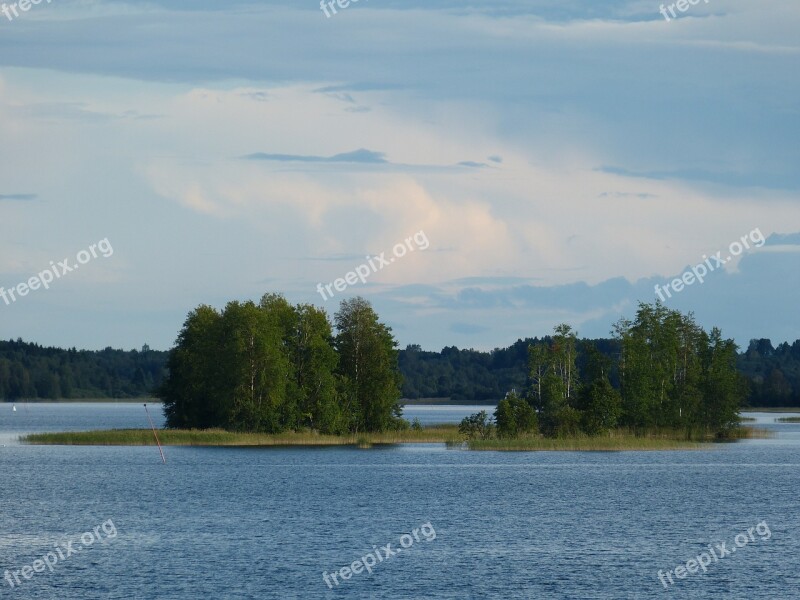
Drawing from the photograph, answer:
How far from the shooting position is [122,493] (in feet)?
239

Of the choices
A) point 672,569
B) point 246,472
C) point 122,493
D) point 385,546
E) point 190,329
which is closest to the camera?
point 672,569

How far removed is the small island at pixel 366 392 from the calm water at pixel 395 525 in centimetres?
923

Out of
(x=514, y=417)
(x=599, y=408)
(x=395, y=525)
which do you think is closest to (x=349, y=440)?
(x=514, y=417)

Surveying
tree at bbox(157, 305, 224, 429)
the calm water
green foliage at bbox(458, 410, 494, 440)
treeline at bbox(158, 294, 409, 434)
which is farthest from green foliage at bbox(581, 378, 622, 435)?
tree at bbox(157, 305, 224, 429)

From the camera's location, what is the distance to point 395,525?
193 ft

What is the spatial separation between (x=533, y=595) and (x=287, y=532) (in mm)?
18117

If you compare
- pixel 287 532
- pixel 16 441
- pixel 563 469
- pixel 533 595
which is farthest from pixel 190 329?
pixel 533 595

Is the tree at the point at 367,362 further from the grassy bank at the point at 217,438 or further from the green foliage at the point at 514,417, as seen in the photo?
the green foliage at the point at 514,417

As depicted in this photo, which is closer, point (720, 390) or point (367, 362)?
→ point (367, 362)

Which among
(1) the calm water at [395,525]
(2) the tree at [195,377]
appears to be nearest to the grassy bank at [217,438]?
(2) the tree at [195,377]

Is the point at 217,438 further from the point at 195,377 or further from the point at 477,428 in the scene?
the point at 477,428

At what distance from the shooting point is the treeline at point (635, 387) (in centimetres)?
11062

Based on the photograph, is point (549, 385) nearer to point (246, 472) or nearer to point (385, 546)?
point (246, 472)

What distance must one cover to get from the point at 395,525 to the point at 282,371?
5586 centimetres
